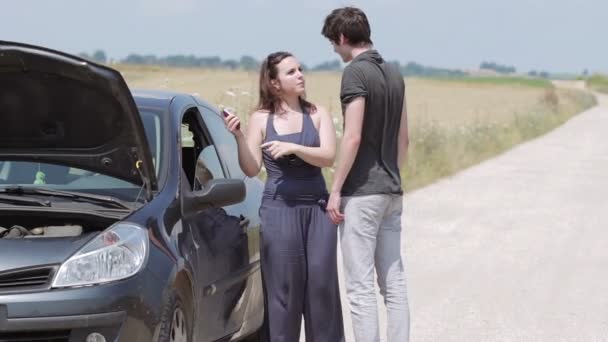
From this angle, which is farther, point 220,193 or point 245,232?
point 245,232

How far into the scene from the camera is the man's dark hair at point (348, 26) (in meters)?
6.07

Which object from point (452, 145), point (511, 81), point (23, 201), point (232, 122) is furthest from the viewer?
point (511, 81)

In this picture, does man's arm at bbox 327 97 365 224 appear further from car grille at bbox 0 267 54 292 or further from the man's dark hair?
car grille at bbox 0 267 54 292

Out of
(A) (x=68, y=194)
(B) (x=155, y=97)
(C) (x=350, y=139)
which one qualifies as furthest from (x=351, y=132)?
(A) (x=68, y=194)

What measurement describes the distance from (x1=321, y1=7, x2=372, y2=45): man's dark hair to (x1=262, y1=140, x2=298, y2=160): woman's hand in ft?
1.79

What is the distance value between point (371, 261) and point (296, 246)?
37 cm

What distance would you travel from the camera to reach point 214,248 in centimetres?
581

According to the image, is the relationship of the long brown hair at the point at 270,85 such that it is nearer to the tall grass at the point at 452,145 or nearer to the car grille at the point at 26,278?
the car grille at the point at 26,278

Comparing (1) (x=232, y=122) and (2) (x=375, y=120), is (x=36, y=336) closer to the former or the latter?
(1) (x=232, y=122)

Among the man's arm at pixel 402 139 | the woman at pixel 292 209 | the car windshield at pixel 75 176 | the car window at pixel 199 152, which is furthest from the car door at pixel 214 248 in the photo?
the man's arm at pixel 402 139

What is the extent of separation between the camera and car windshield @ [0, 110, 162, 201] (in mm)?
5652

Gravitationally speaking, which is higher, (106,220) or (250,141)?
(250,141)

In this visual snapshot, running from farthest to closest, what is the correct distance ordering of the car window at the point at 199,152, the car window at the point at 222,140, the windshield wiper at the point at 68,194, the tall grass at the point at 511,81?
the tall grass at the point at 511,81 → the car window at the point at 222,140 → the car window at the point at 199,152 → the windshield wiper at the point at 68,194

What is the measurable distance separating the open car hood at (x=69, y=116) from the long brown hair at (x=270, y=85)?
3.15 feet
